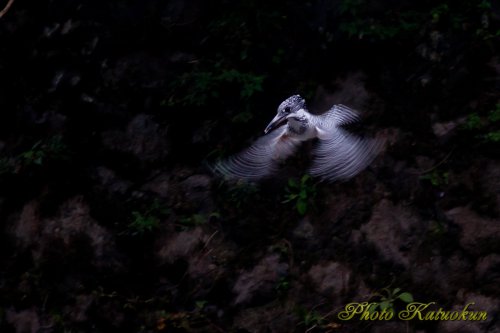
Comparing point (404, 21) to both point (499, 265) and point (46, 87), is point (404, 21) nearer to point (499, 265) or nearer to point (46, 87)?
point (499, 265)

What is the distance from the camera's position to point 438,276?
3.79m

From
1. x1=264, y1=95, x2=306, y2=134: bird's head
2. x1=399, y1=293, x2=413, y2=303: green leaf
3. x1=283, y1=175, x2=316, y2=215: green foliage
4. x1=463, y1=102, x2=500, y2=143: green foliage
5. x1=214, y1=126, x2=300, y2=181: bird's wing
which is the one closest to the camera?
x1=399, y1=293, x2=413, y2=303: green leaf

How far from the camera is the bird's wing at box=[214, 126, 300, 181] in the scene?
395cm

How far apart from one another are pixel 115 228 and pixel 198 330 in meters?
1.14

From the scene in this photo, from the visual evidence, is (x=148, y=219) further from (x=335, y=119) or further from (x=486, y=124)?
(x=486, y=124)

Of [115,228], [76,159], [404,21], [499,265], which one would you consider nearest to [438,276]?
[499,265]

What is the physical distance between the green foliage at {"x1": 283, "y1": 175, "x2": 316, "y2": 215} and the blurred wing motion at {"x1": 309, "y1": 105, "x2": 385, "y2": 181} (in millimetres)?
93

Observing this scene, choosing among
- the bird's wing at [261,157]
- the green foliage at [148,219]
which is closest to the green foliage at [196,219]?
the green foliage at [148,219]

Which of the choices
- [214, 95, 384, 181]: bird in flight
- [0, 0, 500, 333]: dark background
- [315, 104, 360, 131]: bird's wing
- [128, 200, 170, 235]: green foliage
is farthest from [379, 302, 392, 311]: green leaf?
[128, 200, 170, 235]: green foliage

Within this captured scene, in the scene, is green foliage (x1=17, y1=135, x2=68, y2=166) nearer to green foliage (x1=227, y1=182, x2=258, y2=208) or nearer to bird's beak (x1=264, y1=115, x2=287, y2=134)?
green foliage (x1=227, y1=182, x2=258, y2=208)

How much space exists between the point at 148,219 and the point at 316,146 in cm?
149

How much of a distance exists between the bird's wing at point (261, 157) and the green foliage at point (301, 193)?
20 cm

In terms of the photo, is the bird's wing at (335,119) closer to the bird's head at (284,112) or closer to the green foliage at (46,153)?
the bird's head at (284,112)

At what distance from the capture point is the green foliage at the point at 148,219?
15.2ft
